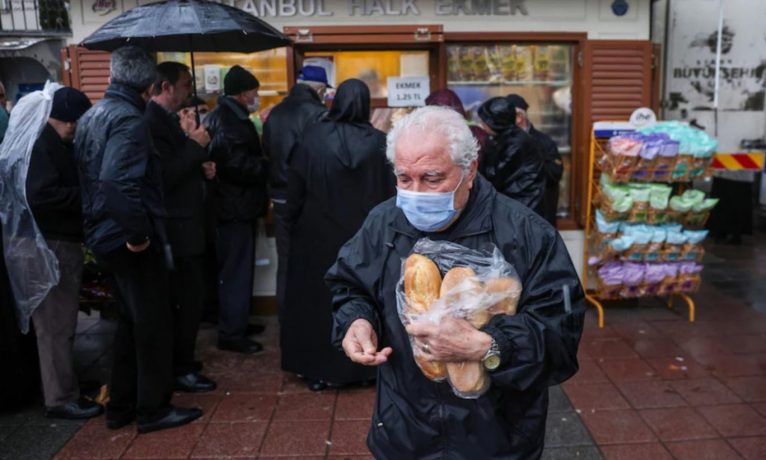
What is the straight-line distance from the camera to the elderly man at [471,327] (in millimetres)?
1866

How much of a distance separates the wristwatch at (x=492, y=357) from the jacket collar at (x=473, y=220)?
0.36m

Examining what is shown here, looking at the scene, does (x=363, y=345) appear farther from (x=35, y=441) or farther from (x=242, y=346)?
(x=242, y=346)

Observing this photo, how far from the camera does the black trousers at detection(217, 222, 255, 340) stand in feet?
17.1

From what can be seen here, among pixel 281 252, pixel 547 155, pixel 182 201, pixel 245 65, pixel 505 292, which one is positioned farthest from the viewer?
pixel 245 65

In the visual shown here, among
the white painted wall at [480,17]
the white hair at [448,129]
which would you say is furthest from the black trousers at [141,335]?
the white painted wall at [480,17]

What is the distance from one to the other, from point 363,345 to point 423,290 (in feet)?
0.84

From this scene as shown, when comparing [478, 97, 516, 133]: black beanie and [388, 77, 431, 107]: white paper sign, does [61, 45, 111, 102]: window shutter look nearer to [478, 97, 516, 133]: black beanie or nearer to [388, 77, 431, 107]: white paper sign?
[388, 77, 431, 107]: white paper sign

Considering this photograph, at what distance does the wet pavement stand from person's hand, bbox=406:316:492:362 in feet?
6.81

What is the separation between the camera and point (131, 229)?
11.1ft

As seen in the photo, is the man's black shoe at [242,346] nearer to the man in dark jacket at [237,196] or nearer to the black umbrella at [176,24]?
the man in dark jacket at [237,196]

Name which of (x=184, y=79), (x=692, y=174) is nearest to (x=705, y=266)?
(x=692, y=174)

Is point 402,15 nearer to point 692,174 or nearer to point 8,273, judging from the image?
point 692,174

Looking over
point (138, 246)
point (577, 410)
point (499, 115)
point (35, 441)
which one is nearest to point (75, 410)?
point (35, 441)

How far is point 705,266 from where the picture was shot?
778 centimetres
